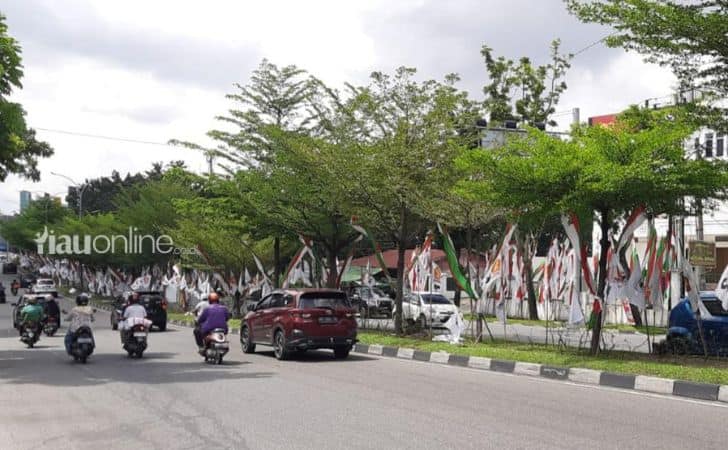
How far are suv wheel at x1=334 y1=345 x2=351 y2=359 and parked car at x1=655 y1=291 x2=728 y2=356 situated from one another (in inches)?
259

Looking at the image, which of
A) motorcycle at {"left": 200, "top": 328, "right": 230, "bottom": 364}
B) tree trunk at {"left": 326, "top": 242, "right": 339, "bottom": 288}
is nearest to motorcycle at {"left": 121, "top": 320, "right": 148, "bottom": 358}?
motorcycle at {"left": 200, "top": 328, "right": 230, "bottom": 364}

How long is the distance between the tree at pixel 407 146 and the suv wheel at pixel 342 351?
12.0 feet

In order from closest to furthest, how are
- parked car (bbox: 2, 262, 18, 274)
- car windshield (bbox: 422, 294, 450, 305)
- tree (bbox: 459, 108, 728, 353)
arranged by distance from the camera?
tree (bbox: 459, 108, 728, 353), car windshield (bbox: 422, 294, 450, 305), parked car (bbox: 2, 262, 18, 274)

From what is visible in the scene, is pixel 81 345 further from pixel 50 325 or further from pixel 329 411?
pixel 50 325

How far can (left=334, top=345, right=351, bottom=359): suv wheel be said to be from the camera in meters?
17.6

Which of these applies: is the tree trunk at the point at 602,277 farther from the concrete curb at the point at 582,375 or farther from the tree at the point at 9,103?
the tree at the point at 9,103

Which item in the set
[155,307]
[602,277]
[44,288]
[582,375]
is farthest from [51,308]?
[44,288]

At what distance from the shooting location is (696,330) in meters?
15.0

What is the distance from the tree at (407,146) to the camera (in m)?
19.8

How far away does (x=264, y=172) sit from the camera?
26.8 m

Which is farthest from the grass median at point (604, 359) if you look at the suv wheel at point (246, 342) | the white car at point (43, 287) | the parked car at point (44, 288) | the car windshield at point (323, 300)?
the white car at point (43, 287)

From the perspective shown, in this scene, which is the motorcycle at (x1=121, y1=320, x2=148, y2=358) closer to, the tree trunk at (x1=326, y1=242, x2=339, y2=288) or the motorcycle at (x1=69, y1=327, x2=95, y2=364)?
the motorcycle at (x1=69, y1=327, x2=95, y2=364)

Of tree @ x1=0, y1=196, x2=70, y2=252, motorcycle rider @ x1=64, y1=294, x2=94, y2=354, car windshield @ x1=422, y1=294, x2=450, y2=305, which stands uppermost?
tree @ x1=0, y1=196, x2=70, y2=252

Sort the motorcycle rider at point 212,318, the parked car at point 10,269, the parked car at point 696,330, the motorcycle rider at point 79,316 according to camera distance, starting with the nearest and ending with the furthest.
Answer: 1. the parked car at point 696,330
2. the motorcycle rider at point 212,318
3. the motorcycle rider at point 79,316
4. the parked car at point 10,269
